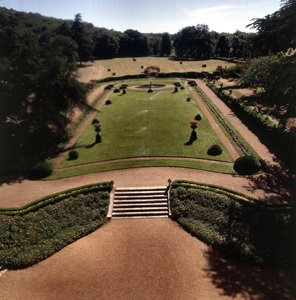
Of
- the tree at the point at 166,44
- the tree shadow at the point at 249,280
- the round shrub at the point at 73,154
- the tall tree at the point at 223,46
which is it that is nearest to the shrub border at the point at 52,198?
the round shrub at the point at 73,154

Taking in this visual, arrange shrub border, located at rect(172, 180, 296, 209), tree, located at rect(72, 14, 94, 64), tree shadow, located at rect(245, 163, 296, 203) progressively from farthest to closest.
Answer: tree, located at rect(72, 14, 94, 64) < tree shadow, located at rect(245, 163, 296, 203) < shrub border, located at rect(172, 180, 296, 209)

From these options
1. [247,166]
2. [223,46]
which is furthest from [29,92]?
[223,46]

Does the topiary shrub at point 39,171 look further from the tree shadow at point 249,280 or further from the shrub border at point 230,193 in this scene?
the tree shadow at point 249,280

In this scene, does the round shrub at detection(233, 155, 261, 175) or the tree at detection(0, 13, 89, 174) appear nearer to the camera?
the round shrub at detection(233, 155, 261, 175)

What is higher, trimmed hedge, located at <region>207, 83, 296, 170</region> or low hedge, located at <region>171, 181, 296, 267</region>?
trimmed hedge, located at <region>207, 83, 296, 170</region>

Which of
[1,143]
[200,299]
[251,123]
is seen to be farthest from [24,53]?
[251,123]

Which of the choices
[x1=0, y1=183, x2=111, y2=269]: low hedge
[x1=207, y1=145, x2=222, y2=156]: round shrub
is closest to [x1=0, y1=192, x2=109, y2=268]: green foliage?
[x1=0, y1=183, x2=111, y2=269]: low hedge

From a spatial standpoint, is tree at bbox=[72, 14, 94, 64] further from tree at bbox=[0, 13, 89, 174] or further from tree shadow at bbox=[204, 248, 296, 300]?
tree shadow at bbox=[204, 248, 296, 300]

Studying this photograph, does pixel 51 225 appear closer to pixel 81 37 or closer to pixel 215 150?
pixel 215 150
